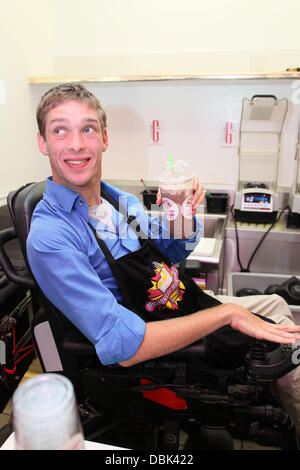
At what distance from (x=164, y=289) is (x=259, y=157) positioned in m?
1.54

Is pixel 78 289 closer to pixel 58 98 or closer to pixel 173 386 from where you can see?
pixel 173 386

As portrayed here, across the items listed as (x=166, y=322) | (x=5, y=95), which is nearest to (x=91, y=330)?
(x=166, y=322)

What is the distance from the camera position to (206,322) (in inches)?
41.0

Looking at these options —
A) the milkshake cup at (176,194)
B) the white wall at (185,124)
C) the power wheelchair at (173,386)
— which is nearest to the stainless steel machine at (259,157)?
the white wall at (185,124)

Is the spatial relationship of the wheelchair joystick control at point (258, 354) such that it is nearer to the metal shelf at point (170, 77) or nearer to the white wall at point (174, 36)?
the metal shelf at point (170, 77)

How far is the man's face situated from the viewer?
3.58 ft

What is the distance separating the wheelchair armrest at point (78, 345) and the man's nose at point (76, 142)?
1.85 feet

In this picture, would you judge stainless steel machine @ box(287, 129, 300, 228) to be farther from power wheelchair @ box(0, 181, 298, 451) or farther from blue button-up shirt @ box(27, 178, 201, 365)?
blue button-up shirt @ box(27, 178, 201, 365)

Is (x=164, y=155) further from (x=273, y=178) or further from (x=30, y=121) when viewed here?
(x=30, y=121)

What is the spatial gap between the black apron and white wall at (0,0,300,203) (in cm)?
129

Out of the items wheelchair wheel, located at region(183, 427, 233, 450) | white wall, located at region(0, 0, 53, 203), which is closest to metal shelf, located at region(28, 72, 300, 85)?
white wall, located at region(0, 0, 53, 203)

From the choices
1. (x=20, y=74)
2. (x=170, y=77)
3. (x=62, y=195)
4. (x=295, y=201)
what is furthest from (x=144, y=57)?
(x=62, y=195)
